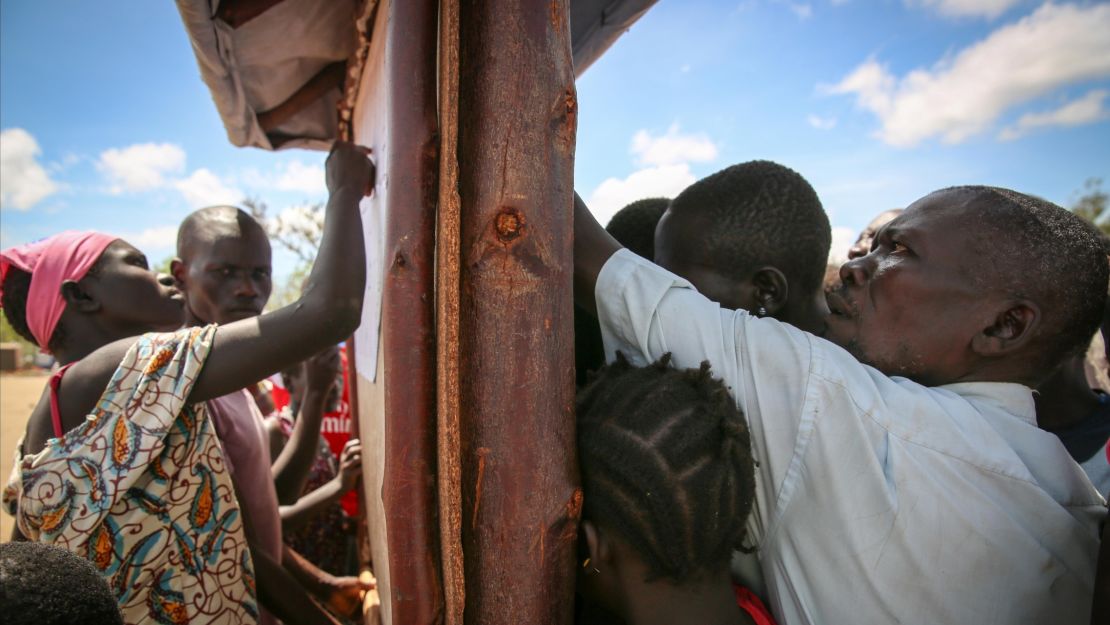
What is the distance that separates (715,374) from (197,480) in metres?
1.41

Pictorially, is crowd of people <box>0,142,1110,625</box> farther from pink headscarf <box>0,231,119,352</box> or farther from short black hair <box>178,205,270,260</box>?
short black hair <box>178,205,270,260</box>

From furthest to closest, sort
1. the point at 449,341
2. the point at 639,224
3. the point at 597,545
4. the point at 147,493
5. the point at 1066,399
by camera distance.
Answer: the point at 1066,399 → the point at 639,224 → the point at 147,493 → the point at 597,545 → the point at 449,341

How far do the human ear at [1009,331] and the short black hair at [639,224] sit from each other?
889 millimetres

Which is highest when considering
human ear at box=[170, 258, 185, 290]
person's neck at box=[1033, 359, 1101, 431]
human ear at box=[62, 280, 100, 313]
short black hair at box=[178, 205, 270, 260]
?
short black hair at box=[178, 205, 270, 260]

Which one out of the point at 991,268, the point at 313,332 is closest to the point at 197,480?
the point at 313,332

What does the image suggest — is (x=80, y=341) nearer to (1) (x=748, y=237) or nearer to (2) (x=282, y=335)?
(2) (x=282, y=335)

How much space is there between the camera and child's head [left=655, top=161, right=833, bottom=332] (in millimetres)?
1481

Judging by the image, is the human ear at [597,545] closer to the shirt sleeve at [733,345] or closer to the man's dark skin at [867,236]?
the shirt sleeve at [733,345]

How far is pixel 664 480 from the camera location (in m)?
0.96

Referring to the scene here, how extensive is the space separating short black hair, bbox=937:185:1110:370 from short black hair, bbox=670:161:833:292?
0.44m

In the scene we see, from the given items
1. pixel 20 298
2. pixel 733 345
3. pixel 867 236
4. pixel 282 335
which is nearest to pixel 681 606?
pixel 733 345

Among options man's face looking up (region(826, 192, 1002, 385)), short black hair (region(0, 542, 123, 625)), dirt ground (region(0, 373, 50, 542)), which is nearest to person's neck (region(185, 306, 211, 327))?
short black hair (region(0, 542, 123, 625))

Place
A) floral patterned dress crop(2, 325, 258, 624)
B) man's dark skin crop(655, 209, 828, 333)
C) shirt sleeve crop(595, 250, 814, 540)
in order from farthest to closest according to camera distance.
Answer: man's dark skin crop(655, 209, 828, 333) → floral patterned dress crop(2, 325, 258, 624) → shirt sleeve crop(595, 250, 814, 540)

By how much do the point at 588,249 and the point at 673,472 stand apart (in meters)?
0.49
